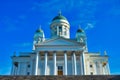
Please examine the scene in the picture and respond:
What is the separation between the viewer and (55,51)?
4922cm

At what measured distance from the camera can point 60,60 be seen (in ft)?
168

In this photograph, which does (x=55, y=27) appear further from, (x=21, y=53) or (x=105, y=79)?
(x=105, y=79)

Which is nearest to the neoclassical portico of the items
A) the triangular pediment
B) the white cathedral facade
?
the white cathedral facade

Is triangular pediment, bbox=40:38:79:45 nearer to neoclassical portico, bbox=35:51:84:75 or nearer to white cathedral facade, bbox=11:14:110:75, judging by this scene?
white cathedral facade, bbox=11:14:110:75

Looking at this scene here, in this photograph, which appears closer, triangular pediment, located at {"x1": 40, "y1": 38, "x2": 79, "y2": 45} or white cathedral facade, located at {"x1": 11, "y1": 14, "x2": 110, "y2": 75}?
white cathedral facade, located at {"x1": 11, "y1": 14, "x2": 110, "y2": 75}

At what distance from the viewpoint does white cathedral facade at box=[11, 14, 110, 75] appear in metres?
49.0

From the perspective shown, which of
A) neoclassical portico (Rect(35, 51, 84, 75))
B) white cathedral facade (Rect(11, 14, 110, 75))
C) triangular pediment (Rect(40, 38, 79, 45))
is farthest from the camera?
triangular pediment (Rect(40, 38, 79, 45))

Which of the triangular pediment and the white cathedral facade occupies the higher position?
the triangular pediment

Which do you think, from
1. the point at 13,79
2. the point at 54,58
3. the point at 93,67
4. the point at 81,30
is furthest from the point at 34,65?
the point at 13,79

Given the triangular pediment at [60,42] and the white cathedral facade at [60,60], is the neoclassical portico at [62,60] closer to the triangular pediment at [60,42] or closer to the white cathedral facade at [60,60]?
the white cathedral facade at [60,60]

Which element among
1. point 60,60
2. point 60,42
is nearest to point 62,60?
point 60,60

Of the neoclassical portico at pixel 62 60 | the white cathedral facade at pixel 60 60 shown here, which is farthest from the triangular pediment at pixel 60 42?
the neoclassical portico at pixel 62 60

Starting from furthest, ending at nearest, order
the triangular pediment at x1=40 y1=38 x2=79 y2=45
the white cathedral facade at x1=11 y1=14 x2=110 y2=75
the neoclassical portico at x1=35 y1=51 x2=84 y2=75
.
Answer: the triangular pediment at x1=40 y1=38 x2=79 y2=45
the white cathedral facade at x1=11 y1=14 x2=110 y2=75
the neoclassical portico at x1=35 y1=51 x2=84 y2=75

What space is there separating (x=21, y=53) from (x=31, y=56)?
5.92m
